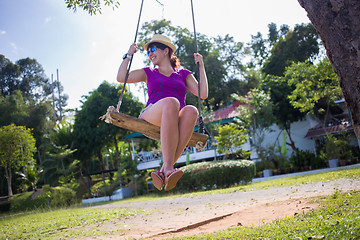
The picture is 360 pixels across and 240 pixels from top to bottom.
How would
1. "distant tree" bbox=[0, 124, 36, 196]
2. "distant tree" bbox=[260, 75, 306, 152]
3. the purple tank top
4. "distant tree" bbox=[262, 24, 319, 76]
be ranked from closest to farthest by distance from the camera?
the purple tank top
"distant tree" bbox=[260, 75, 306, 152]
"distant tree" bbox=[0, 124, 36, 196]
"distant tree" bbox=[262, 24, 319, 76]

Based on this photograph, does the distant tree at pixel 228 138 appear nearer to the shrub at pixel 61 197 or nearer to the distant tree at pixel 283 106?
the distant tree at pixel 283 106

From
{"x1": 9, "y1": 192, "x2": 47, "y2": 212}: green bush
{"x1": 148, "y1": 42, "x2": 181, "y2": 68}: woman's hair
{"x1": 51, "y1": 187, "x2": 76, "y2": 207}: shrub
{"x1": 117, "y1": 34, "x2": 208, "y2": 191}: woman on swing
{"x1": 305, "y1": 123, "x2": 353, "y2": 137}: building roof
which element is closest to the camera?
{"x1": 117, "y1": 34, "x2": 208, "y2": 191}: woman on swing

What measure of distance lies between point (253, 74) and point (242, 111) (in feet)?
39.2

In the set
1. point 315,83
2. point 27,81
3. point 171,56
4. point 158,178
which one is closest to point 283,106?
point 315,83

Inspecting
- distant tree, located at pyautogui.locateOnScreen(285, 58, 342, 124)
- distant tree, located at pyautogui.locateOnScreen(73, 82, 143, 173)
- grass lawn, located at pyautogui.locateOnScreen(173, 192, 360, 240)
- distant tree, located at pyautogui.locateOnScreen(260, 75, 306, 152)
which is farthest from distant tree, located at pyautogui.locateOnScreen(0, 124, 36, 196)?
grass lawn, located at pyautogui.locateOnScreen(173, 192, 360, 240)

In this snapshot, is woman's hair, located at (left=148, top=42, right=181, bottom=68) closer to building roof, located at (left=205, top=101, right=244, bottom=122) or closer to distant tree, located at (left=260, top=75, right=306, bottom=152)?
building roof, located at (left=205, top=101, right=244, bottom=122)

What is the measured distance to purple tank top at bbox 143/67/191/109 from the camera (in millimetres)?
3677

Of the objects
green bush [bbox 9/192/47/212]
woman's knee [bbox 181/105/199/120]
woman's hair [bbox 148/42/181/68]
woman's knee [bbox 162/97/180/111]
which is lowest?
green bush [bbox 9/192/47/212]

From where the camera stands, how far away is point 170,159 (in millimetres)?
3297

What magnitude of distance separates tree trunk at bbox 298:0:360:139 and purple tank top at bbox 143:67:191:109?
5.45 ft

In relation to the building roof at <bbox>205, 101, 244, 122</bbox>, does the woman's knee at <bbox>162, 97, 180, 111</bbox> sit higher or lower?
lower

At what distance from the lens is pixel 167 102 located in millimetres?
3400

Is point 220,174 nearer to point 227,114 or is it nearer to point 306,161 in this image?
point 306,161

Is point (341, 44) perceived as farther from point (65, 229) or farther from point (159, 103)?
point (65, 229)
